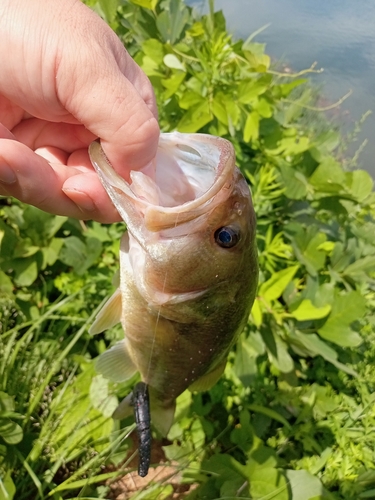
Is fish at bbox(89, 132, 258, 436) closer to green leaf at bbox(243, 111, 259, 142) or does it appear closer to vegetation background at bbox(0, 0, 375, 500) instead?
vegetation background at bbox(0, 0, 375, 500)

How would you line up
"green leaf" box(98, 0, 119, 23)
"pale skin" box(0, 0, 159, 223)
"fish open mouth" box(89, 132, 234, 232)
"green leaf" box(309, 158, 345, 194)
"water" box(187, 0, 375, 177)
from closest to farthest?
"pale skin" box(0, 0, 159, 223) → "fish open mouth" box(89, 132, 234, 232) → "green leaf" box(98, 0, 119, 23) → "green leaf" box(309, 158, 345, 194) → "water" box(187, 0, 375, 177)

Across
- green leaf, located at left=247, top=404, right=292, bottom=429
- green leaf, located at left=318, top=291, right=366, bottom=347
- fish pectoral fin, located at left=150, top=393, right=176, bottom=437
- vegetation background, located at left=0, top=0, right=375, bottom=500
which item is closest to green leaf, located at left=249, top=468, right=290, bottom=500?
vegetation background, located at left=0, top=0, right=375, bottom=500

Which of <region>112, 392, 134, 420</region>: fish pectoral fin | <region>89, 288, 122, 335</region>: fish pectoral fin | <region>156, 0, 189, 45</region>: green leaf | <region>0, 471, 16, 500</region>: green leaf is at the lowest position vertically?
<region>0, 471, 16, 500</region>: green leaf

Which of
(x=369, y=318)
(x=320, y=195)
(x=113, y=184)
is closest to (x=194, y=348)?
(x=113, y=184)

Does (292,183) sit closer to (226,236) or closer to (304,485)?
(226,236)

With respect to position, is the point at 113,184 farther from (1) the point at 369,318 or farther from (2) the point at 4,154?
(1) the point at 369,318

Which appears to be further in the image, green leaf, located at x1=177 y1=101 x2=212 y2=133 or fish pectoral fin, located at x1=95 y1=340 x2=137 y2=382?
Answer: green leaf, located at x1=177 y1=101 x2=212 y2=133
